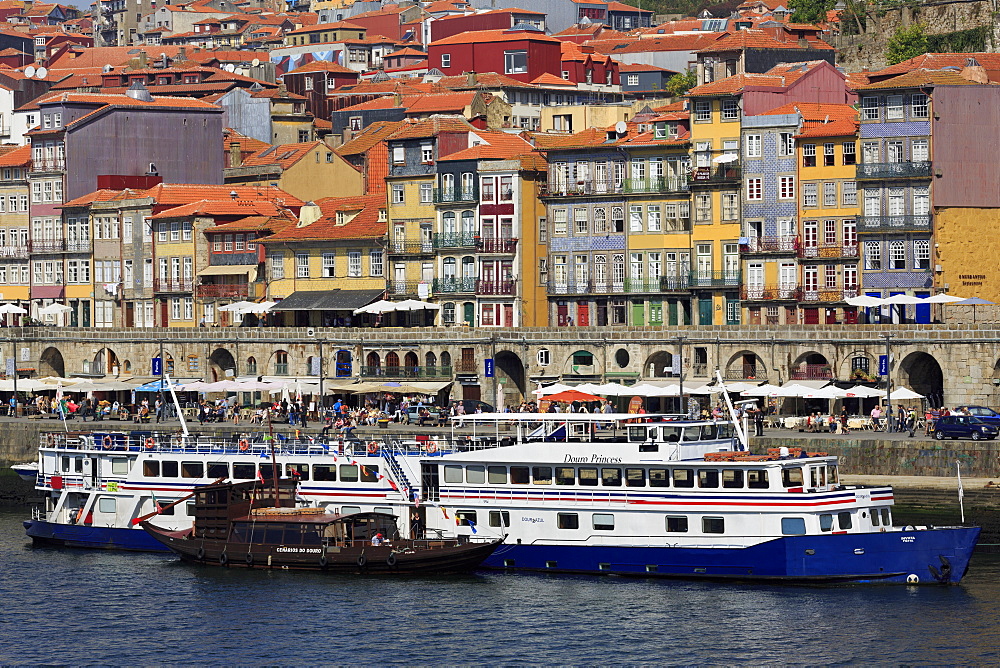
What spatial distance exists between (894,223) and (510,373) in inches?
704

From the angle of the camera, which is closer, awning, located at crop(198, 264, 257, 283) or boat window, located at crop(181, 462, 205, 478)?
boat window, located at crop(181, 462, 205, 478)

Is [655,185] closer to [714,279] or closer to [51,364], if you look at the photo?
[714,279]

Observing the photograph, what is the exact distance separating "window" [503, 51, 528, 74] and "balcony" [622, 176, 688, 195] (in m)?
48.1

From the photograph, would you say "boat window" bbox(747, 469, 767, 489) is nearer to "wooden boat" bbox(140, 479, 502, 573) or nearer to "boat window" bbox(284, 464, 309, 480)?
"wooden boat" bbox(140, 479, 502, 573)

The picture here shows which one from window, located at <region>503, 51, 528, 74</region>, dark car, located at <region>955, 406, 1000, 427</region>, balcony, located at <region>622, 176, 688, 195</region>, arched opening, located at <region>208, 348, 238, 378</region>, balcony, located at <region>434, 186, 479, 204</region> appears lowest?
dark car, located at <region>955, 406, 1000, 427</region>

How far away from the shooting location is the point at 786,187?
287ft

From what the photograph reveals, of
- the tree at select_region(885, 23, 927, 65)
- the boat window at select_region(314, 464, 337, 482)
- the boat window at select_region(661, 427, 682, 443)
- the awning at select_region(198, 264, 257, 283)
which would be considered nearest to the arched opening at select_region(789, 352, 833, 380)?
the boat window at select_region(661, 427, 682, 443)

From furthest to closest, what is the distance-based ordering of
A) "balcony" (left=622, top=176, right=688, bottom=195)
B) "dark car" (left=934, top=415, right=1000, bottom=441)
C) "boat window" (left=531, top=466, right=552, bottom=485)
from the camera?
"balcony" (left=622, top=176, right=688, bottom=195) < "dark car" (left=934, top=415, right=1000, bottom=441) < "boat window" (left=531, top=466, right=552, bottom=485)

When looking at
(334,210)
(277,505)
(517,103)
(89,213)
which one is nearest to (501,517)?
(277,505)

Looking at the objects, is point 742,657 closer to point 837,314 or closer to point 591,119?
point 837,314

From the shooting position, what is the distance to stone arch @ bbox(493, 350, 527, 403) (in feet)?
293

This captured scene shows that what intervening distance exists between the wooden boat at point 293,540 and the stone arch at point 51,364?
42238mm

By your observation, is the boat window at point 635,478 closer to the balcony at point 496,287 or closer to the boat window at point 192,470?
the boat window at point 192,470

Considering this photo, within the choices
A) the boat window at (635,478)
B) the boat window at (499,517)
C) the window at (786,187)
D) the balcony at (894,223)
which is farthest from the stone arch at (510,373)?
the boat window at (635,478)
